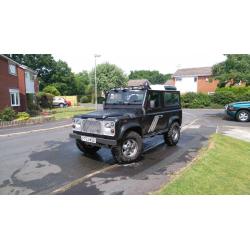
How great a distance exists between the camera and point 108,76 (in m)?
58.1

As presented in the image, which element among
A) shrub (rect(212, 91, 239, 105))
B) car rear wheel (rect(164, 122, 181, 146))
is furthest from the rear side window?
shrub (rect(212, 91, 239, 105))

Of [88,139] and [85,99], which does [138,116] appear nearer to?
[88,139]

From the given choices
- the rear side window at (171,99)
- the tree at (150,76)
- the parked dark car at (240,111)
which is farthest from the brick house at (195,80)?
the tree at (150,76)

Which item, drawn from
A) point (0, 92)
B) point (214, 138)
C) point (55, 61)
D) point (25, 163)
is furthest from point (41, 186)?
point (55, 61)

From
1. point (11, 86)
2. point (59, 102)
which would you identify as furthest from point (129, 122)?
point (59, 102)

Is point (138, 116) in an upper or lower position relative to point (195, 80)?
lower

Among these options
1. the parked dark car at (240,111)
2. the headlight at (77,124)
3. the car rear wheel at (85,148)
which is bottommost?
the car rear wheel at (85,148)

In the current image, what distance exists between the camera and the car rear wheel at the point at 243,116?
55.7 ft

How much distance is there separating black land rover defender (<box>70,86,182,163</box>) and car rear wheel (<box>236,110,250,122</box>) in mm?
9556

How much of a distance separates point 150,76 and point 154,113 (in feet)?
345

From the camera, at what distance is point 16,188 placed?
5246 mm

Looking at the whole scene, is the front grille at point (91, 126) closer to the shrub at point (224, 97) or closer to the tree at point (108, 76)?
the shrub at point (224, 97)

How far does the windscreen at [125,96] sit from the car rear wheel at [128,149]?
1.25 m

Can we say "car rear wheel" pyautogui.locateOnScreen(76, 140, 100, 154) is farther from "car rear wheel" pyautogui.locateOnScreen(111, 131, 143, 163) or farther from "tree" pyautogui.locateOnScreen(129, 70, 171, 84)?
"tree" pyautogui.locateOnScreen(129, 70, 171, 84)
